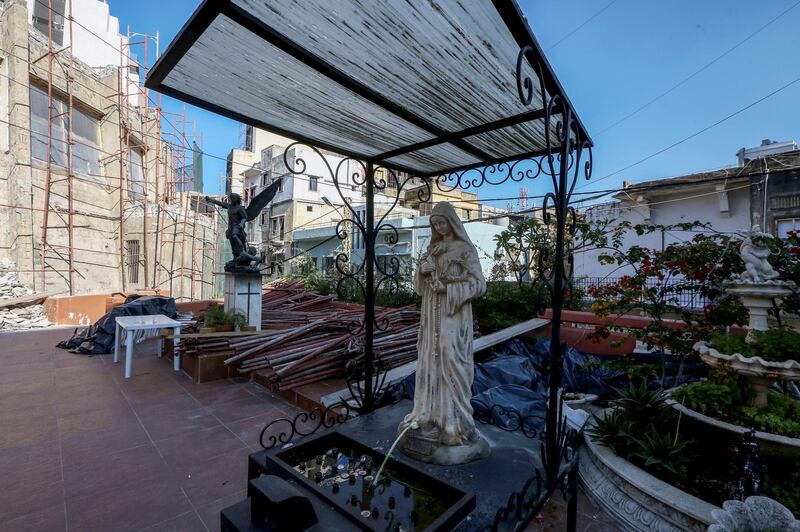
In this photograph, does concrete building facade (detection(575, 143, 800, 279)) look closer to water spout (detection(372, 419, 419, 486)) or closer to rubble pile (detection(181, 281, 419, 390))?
rubble pile (detection(181, 281, 419, 390))

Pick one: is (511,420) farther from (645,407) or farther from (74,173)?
(74,173)

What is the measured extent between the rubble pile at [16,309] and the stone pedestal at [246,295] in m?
6.87

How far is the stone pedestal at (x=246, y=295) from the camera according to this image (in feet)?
20.5

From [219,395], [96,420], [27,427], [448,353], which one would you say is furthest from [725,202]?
[27,427]

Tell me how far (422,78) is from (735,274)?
4.34 m

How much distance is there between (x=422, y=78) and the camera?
2.12 metres

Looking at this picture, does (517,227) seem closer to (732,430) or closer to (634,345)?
(634,345)

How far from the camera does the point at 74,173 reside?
42.7 feet

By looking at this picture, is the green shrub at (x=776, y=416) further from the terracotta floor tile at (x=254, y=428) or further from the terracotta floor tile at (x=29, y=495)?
the terracotta floor tile at (x=29, y=495)

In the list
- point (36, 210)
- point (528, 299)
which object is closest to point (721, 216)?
point (528, 299)

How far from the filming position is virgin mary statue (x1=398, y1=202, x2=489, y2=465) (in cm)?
220

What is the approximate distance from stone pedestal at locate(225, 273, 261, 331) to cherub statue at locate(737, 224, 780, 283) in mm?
6450

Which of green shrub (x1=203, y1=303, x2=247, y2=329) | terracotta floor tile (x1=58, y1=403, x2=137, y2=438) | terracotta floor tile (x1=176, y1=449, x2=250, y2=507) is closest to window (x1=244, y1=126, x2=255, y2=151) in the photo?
green shrub (x1=203, y1=303, x2=247, y2=329)

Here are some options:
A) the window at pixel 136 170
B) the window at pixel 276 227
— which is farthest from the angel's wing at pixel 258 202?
the window at pixel 276 227
